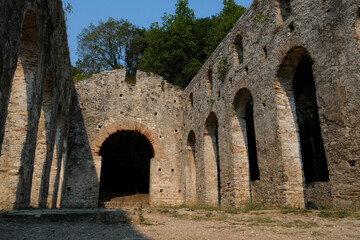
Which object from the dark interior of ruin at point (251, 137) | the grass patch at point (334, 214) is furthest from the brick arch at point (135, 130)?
the grass patch at point (334, 214)

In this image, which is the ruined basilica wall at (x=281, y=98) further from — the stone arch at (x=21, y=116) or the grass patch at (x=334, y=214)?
the stone arch at (x=21, y=116)

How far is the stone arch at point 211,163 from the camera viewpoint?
11305 mm

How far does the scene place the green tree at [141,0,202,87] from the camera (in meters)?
19.8

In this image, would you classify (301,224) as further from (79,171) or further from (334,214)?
(79,171)

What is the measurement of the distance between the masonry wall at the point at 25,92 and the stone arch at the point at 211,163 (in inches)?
221

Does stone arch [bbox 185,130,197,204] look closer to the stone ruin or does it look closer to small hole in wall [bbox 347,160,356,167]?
the stone ruin

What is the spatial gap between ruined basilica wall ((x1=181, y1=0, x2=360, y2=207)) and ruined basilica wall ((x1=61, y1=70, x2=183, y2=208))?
5.35 feet

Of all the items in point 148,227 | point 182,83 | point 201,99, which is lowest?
point 148,227

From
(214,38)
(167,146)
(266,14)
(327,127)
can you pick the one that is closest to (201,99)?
(167,146)

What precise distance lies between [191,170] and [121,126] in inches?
146

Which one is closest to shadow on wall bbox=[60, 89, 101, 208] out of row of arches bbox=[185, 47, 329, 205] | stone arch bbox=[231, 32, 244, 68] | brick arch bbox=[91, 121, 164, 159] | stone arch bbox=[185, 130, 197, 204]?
brick arch bbox=[91, 121, 164, 159]

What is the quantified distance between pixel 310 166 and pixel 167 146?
7135mm

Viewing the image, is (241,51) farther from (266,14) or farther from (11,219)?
(11,219)

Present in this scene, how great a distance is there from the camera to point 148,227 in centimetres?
411
